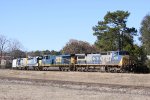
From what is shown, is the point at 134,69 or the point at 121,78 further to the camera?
the point at 134,69

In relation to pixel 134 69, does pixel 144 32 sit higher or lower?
higher

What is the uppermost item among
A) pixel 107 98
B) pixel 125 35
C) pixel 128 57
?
pixel 125 35

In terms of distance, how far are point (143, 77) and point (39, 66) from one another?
36217 millimetres

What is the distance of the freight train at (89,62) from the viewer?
49719mm

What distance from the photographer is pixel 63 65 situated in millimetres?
62250

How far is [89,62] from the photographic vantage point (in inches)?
2181

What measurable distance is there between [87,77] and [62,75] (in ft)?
18.3

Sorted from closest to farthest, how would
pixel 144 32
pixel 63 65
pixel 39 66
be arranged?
pixel 63 65 < pixel 39 66 < pixel 144 32

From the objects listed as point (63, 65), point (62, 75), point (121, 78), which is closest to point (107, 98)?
point (121, 78)

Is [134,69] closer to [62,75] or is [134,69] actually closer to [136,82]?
[62,75]

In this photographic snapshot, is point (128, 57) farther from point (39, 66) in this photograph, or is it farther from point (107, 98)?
point (107, 98)

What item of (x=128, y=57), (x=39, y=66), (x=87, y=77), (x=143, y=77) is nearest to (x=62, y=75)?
(x=87, y=77)

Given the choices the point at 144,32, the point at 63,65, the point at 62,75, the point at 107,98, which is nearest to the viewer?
the point at 107,98

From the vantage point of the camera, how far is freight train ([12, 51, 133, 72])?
49.7 metres
